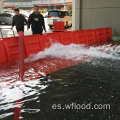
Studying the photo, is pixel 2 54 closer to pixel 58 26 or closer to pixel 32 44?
pixel 32 44

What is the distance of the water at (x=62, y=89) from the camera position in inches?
193

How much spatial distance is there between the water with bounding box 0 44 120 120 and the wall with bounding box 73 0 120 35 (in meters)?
10.2

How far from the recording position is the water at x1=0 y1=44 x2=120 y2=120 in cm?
490

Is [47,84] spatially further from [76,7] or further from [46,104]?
[76,7]

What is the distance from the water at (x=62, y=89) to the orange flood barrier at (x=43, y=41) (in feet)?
2.55

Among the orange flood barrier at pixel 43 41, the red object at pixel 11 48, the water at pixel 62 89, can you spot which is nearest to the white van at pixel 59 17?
the orange flood barrier at pixel 43 41

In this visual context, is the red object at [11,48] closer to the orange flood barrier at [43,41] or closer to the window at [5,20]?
the orange flood barrier at [43,41]

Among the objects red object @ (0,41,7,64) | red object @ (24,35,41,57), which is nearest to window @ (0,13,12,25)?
red object @ (24,35,41,57)

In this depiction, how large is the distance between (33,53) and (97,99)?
19.5 feet

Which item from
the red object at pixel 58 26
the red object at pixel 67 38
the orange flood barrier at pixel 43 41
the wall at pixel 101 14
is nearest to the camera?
the orange flood barrier at pixel 43 41

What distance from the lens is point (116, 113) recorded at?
16.0 feet

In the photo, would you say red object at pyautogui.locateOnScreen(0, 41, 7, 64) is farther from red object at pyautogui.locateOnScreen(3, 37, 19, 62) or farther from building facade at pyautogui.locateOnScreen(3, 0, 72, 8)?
building facade at pyautogui.locateOnScreen(3, 0, 72, 8)

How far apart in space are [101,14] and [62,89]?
48.7 ft

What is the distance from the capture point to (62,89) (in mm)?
6387
